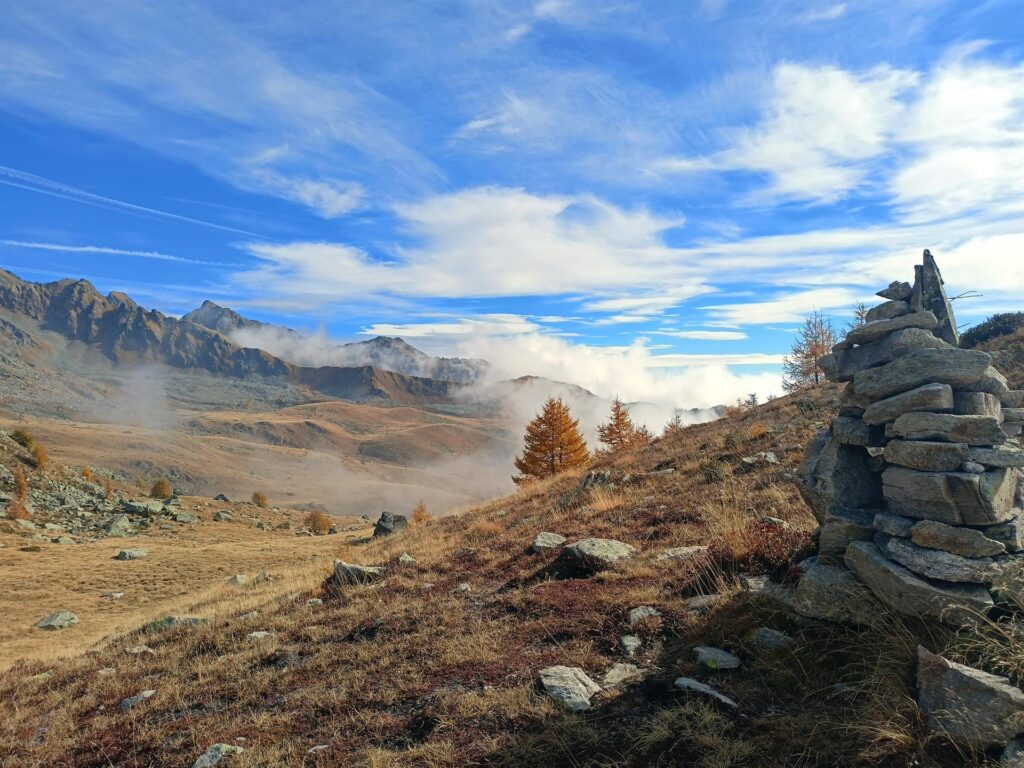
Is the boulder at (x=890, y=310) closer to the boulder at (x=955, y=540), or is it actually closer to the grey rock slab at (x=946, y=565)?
the boulder at (x=955, y=540)

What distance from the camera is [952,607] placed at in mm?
4926

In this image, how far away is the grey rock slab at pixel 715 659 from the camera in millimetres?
6039

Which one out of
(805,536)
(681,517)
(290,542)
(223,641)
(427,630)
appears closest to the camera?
(805,536)

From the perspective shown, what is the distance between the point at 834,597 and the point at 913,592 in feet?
2.96

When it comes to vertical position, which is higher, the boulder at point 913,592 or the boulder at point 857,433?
the boulder at point 857,433

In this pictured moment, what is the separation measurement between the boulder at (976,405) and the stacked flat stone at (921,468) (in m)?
0.01

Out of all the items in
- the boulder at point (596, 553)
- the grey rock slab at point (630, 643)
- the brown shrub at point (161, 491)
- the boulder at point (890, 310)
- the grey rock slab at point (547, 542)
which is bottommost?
the brown shrub at point (161, 491)

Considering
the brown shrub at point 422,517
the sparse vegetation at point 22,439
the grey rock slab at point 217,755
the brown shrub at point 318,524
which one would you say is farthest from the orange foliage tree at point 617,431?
the sparse vegetation at point 22,439

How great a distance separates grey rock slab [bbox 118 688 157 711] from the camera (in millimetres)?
8289

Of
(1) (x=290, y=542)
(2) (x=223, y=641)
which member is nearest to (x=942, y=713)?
(2) (x=223, y=641)

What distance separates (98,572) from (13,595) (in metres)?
3.50

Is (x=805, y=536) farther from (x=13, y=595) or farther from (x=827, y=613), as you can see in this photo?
(x=13, y=595)

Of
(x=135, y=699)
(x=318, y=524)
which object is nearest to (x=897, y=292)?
(x=135, y=699)

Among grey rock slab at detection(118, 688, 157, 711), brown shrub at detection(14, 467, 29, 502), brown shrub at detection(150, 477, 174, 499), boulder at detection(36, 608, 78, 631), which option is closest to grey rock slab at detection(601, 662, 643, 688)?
grey rock slab at detection(118, 688, 157, 711)
